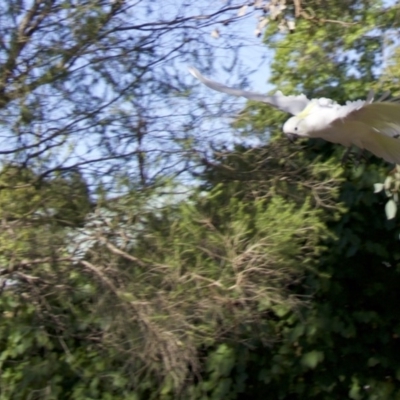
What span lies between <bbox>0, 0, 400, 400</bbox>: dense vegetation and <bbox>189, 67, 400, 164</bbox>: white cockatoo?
19.4 inches

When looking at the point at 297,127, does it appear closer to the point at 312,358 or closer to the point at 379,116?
the point at 379,116

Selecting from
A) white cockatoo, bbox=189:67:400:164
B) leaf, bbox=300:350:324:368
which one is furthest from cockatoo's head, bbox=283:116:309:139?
leaf, bbox=300:350:324:368

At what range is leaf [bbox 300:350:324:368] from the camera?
171 inches

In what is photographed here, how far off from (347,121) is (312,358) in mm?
1588

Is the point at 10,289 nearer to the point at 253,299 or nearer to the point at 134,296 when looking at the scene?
the point at 134,296

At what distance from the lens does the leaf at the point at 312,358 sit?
14.3ft

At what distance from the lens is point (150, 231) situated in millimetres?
3779

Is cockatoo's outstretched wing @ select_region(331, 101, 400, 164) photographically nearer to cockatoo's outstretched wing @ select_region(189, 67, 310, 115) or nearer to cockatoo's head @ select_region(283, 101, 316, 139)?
cockatoo's head @ select_region(283, 101, 316, 139)

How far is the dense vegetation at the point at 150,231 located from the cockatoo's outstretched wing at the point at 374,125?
0.57 m

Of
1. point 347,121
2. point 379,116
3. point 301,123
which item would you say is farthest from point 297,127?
point 379,116

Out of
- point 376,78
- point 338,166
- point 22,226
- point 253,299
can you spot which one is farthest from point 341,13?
point 22,226

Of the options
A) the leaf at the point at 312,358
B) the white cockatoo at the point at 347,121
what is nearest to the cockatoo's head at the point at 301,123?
the white cockatoo at the point at 347,121

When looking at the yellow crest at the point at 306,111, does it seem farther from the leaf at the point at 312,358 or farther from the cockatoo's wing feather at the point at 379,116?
the leaf at the point at 312,358

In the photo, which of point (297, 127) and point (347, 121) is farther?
point (297, 127)
